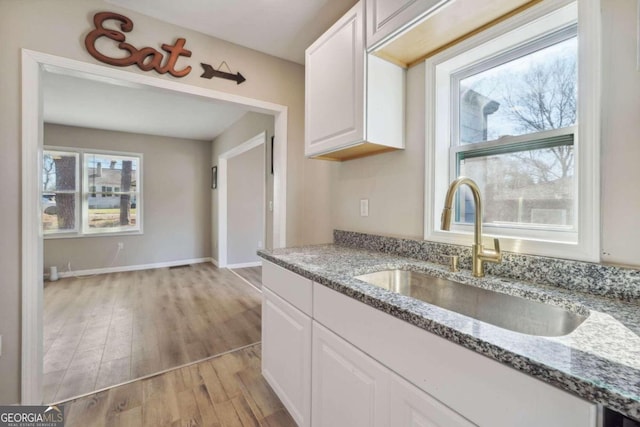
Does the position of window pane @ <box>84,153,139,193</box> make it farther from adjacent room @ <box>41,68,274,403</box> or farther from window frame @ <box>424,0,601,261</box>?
window frame @ <box>424,0,601,261</box>

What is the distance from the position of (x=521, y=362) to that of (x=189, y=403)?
70.5 inches

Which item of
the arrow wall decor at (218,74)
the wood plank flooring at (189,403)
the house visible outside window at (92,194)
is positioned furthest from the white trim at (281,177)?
the house visible outside window at (92,194)

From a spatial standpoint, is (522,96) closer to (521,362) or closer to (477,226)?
(477,226)

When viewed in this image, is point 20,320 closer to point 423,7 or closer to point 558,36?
point 423,7

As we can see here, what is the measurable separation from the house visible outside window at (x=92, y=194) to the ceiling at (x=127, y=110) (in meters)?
0.54

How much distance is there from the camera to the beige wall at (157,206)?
436cm

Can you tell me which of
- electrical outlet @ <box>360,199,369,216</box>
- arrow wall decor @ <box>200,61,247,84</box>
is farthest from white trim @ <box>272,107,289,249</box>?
electrical outlet @ <box>360,199,369,216</box>

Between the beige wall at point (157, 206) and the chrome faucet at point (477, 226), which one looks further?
the beige wall at point (157, 206)

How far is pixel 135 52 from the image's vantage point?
5.90ft

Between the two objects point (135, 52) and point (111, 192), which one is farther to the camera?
point (111, 192)

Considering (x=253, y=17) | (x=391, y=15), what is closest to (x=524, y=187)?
(x=391, y=15)

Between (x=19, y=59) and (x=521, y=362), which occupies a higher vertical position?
(x=19, y=59)

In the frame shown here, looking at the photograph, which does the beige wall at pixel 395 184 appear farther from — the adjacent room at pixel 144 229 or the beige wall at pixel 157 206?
the beige wall at pixel 157 206

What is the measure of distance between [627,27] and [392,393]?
136cm
